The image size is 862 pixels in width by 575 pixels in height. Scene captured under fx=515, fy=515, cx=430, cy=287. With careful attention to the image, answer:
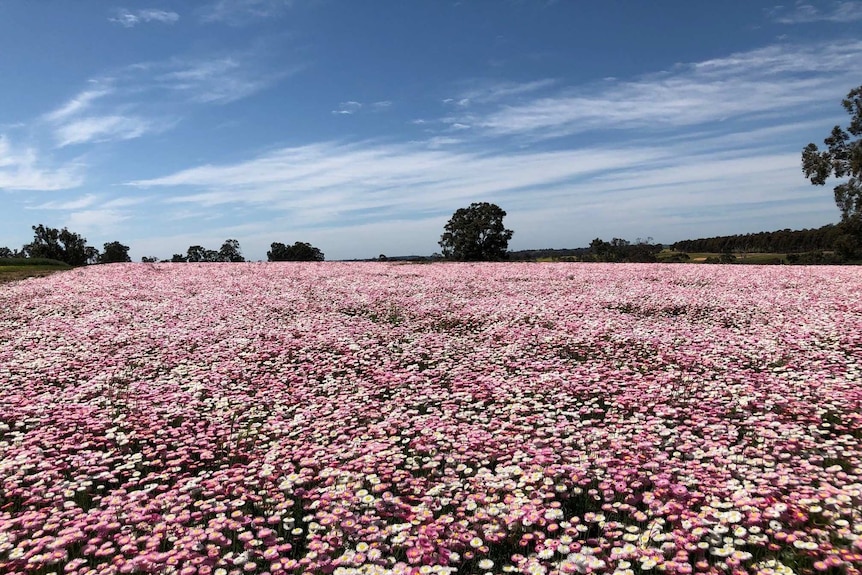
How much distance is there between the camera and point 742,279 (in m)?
25.2

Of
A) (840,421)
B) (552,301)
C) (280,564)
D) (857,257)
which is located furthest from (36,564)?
(857,257)

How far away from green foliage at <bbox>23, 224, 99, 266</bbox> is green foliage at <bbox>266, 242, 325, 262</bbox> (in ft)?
107

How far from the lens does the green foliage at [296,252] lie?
76.2 meters

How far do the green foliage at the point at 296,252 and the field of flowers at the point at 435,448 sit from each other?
62.8 m

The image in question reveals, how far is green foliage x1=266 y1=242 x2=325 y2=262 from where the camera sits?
3002 inches

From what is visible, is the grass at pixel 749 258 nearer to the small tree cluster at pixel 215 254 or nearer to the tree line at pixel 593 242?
the tree line at pixel 593 242

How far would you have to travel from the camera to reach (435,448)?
244 inches

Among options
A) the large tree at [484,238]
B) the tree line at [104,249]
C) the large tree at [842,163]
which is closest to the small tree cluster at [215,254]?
the tree line at [104,249]

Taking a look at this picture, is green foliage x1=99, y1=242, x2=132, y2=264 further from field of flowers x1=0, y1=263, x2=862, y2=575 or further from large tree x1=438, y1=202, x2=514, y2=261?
field of flowers x1=0, y1=263, x2=862, y2=575

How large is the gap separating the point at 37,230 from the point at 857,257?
113 metres

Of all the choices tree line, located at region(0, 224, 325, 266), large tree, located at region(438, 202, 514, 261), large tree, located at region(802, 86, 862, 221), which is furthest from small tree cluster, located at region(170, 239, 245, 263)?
large tree, located at region(802, 86, 862, 221)

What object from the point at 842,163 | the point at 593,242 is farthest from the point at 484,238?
the point at 842,163

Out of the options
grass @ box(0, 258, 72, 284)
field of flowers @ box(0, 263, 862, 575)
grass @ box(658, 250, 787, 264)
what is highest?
grass @ box(0, 258, 72, 284)

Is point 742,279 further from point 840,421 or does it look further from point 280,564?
point 280,564
